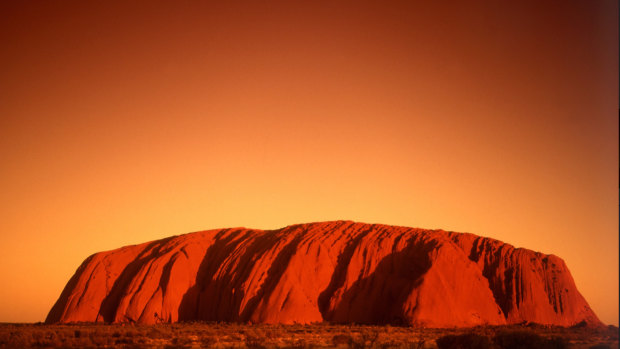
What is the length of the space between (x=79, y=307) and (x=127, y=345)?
90.7 feet

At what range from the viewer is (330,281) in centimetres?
5156

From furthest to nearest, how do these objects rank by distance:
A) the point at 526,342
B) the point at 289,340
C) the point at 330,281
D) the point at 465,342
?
1. the point at 330,281
2. the point at 289,340
3. the point at 465,342
4. the point at 526,342

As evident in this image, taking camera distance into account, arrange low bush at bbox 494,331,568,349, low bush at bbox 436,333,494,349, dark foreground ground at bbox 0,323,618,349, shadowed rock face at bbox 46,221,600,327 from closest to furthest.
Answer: low bush at bbox 494,331,568,349
low bush at bbox 436,333,494,349
dark foreground ground at bbox 0,323,618,349
shadowed rock face at bbox 46,221,600,327

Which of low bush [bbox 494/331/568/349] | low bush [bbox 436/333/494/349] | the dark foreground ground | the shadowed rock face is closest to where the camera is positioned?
low bush [bbox 494/331/568/349]

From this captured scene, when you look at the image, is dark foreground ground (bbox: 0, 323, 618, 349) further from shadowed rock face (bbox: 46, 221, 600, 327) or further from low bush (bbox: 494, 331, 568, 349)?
shadowed rock face (bbox: 46, 221, 600, 327)

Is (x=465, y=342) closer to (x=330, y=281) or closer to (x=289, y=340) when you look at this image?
(x=289, y=340)

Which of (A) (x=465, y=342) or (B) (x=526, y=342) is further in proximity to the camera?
(A) (x=465, y=342)

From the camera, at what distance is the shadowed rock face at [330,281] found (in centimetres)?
4791

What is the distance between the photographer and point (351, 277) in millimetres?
50688

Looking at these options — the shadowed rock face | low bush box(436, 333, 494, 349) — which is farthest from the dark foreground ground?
the shadowed rock face

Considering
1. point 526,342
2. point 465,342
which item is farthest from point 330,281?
point 526,342

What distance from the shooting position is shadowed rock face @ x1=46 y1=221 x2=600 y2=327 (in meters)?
47.9

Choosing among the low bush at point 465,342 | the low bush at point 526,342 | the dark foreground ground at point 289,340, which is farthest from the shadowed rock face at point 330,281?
the low bush at point 526,342

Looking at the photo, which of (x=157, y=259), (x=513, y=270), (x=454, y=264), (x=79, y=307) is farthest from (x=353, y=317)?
(x=79, y=307)
